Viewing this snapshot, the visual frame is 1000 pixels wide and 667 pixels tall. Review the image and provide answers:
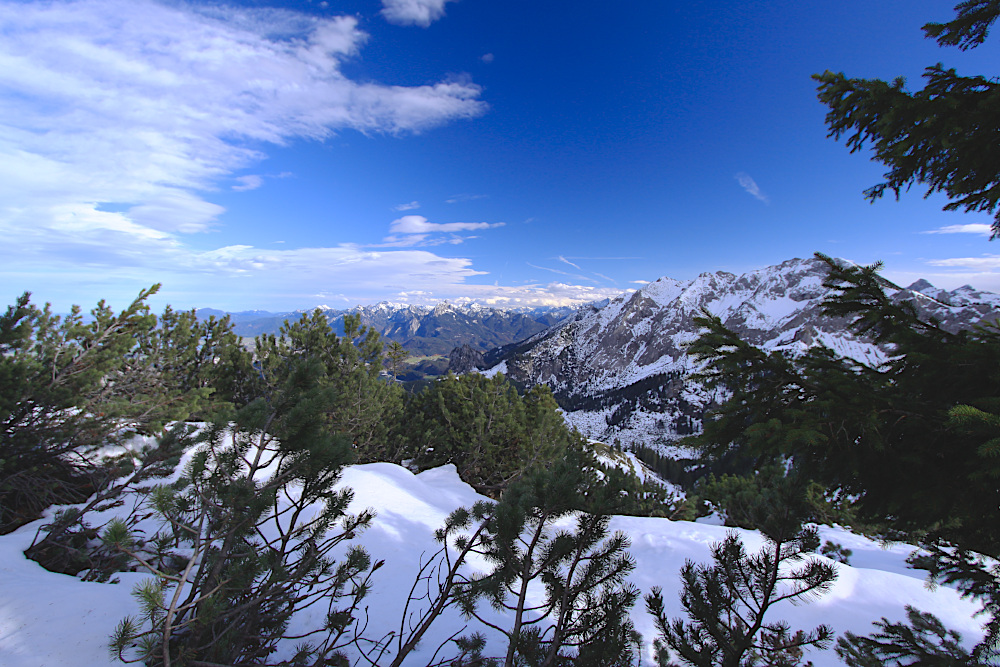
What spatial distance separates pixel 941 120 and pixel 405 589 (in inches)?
369

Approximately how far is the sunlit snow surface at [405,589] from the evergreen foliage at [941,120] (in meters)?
6.45

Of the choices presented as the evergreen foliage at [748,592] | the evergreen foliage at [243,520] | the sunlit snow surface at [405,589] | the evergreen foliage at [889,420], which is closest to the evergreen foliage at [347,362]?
the sunlit snow surface at [405,589]

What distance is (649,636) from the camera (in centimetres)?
559

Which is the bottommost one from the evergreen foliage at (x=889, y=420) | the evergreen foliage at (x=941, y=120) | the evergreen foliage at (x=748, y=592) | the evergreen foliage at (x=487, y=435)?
the evergreen foliage at (x=487, y=435)

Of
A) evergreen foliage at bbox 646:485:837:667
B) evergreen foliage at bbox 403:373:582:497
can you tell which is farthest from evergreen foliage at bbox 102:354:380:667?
evergreen foliage at bbox 403:373:582:497

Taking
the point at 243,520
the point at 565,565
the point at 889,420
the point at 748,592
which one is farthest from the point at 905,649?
the point at 243,520

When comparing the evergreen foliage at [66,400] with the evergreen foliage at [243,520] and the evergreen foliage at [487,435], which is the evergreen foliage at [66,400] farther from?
the evergreen foliage at [487,435]

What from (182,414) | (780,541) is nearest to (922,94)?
(780,541)

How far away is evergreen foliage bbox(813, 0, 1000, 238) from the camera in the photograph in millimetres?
3424

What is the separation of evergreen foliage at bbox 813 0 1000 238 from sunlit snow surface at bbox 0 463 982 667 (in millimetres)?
6449

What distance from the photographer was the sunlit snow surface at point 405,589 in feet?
12.0

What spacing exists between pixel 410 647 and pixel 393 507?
20.4ft

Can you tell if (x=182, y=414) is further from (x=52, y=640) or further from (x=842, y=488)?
(x=842, y=488)

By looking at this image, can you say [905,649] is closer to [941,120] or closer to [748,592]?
[748,592]
